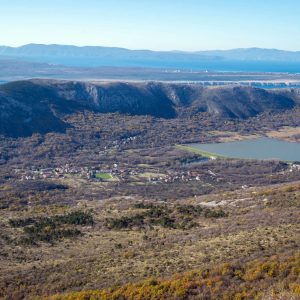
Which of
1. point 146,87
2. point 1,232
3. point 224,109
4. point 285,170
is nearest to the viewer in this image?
point 1,232

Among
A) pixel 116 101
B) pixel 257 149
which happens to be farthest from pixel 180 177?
pixel 116 101

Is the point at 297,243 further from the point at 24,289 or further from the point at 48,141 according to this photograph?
the point at 48,141

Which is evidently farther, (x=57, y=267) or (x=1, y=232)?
(x=1, y=232)

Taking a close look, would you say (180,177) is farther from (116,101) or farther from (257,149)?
(116,101)

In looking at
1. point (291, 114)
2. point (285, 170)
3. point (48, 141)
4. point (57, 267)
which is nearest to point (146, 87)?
point (291, 114)

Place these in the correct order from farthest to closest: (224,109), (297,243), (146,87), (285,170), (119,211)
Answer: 1. (146,87)
2. (224,109)
3. (285,170)
4. (119,211)
5. (297,243)

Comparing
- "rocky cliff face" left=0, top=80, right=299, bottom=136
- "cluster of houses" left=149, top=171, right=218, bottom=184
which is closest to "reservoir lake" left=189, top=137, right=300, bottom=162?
"cluster of houses" left=149, top=171, right=218, bottom=184

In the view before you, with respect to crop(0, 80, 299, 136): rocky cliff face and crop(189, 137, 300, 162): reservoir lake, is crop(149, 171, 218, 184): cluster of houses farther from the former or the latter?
crop(0, 80, 299, 136): rocky cliff face

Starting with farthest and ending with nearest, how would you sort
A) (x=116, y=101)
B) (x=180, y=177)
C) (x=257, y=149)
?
(x=116, y=101), (x=257, y=149), (x=180, y=177)
